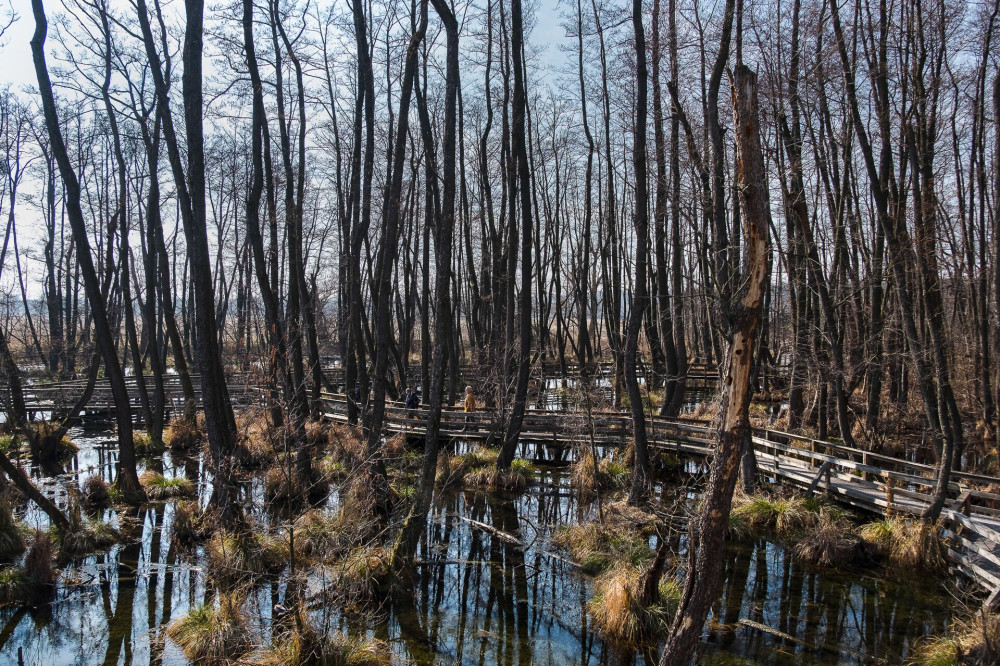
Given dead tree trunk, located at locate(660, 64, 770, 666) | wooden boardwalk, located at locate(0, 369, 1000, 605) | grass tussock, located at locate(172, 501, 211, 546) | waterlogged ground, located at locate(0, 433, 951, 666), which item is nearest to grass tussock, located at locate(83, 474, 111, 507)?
waterlogged ground, located at locate(0, 433, 951, 666)

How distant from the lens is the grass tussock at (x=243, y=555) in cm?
869

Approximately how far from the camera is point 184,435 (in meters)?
18.8

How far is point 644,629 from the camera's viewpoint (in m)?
7.52

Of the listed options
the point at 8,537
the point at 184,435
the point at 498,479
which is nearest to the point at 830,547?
the point at 498,479

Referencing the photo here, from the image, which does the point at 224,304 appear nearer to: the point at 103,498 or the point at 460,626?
the point at 103,498

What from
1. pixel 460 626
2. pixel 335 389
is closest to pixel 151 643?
pixel 460 626

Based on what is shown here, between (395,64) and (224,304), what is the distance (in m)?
24.1

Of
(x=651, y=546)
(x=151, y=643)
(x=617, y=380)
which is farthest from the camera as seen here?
(x=617, y=380)

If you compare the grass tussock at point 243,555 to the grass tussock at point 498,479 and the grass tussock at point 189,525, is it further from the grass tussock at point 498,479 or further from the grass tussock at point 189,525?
the grass tussock at point 498,479

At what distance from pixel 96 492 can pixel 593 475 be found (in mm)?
10244

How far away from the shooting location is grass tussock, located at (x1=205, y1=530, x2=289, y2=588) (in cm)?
869

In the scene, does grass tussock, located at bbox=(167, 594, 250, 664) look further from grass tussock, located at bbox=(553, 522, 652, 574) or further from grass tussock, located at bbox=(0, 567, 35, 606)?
grass tussock, located at bbox=(553, 522, 652, 574)

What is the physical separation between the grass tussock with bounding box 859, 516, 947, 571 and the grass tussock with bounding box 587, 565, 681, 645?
4.00 meters

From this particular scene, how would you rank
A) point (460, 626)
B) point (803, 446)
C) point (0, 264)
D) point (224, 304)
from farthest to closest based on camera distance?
point (224, 304)
point (0, 264)
point (803, 446)
point (460, 626)
